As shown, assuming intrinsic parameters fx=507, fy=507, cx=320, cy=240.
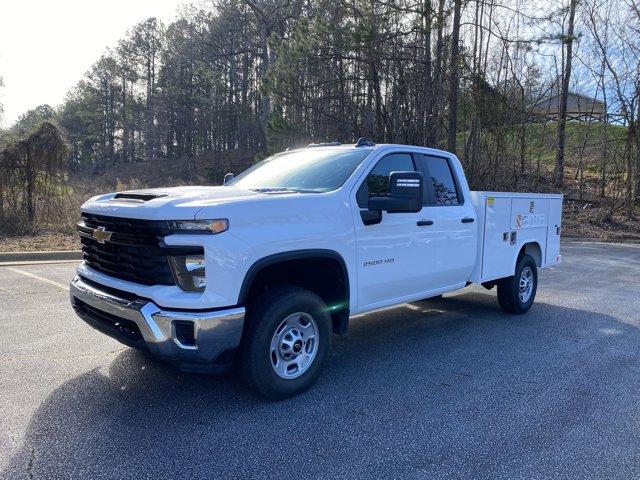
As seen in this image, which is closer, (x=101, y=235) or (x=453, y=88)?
(x=101, y=235)

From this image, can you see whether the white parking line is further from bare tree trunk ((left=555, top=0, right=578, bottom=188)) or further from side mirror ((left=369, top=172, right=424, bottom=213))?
bare tree trunk ((left=555, top=0, right=578, bottom=188))

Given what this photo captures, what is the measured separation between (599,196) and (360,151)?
22.4m

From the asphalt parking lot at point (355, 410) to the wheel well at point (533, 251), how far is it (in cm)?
121

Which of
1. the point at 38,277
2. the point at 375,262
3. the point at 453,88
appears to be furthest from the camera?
the point at 453,88

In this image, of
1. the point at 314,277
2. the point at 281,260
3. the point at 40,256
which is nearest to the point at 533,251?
the point at 314,277

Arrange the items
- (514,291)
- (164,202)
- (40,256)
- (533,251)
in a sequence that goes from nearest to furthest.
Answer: (164,202), (514,291), (533,251), (40,256)

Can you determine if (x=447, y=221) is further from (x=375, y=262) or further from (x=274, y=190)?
(x=274, y=190)

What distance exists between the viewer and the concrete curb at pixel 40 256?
34.4ft

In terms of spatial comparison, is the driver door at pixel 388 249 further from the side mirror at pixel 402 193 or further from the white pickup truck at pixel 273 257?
the side mirror at pixel 402 193

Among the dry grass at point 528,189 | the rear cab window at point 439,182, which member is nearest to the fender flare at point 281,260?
the rear cab window at point 439,182

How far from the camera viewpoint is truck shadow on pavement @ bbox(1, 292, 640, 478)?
10.3 feet

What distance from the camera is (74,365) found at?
4629mm

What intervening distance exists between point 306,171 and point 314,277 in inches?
43.0

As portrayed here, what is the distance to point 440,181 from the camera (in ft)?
18.7
